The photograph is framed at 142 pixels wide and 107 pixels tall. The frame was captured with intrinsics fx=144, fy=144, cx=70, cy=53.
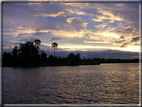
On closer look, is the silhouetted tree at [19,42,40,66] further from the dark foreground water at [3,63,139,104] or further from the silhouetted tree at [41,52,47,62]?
the dark foreground water at [3,63,139,104]

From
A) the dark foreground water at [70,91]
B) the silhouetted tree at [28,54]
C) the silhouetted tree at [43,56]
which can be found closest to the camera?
the dark foreground water at [70,91]

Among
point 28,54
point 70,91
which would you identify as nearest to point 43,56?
point 28,54

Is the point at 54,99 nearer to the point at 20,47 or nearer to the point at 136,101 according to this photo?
the point at 136,101

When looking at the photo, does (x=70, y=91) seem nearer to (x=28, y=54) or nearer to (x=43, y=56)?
(x=28, y=54)

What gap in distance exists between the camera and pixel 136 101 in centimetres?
2023

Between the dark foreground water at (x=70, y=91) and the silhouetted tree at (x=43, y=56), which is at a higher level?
the silhouetted tree at (x=43, y=56)

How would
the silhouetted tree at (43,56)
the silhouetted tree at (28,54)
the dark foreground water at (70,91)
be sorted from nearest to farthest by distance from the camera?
the dark foreground water at (70,91), the silhouetted tree at (28,54), the silhouetted tree at (43,56)

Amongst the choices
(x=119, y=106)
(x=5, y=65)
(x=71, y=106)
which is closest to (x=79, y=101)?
(x=71, y=106)

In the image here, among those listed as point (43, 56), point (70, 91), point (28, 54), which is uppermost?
point (28, 54)

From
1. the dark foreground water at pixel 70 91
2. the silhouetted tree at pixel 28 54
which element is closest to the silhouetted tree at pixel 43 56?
the silhouetted tree at pixel 28 54

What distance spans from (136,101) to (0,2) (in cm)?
2122

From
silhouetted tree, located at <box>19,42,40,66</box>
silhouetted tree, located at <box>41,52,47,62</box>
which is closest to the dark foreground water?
silhouetted tree, located at <box>19,42,40,66</box>

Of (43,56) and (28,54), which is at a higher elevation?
(28,54)

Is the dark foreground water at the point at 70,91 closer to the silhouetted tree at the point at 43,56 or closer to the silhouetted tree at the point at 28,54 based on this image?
the silhouetted tree at the point at 28,54
